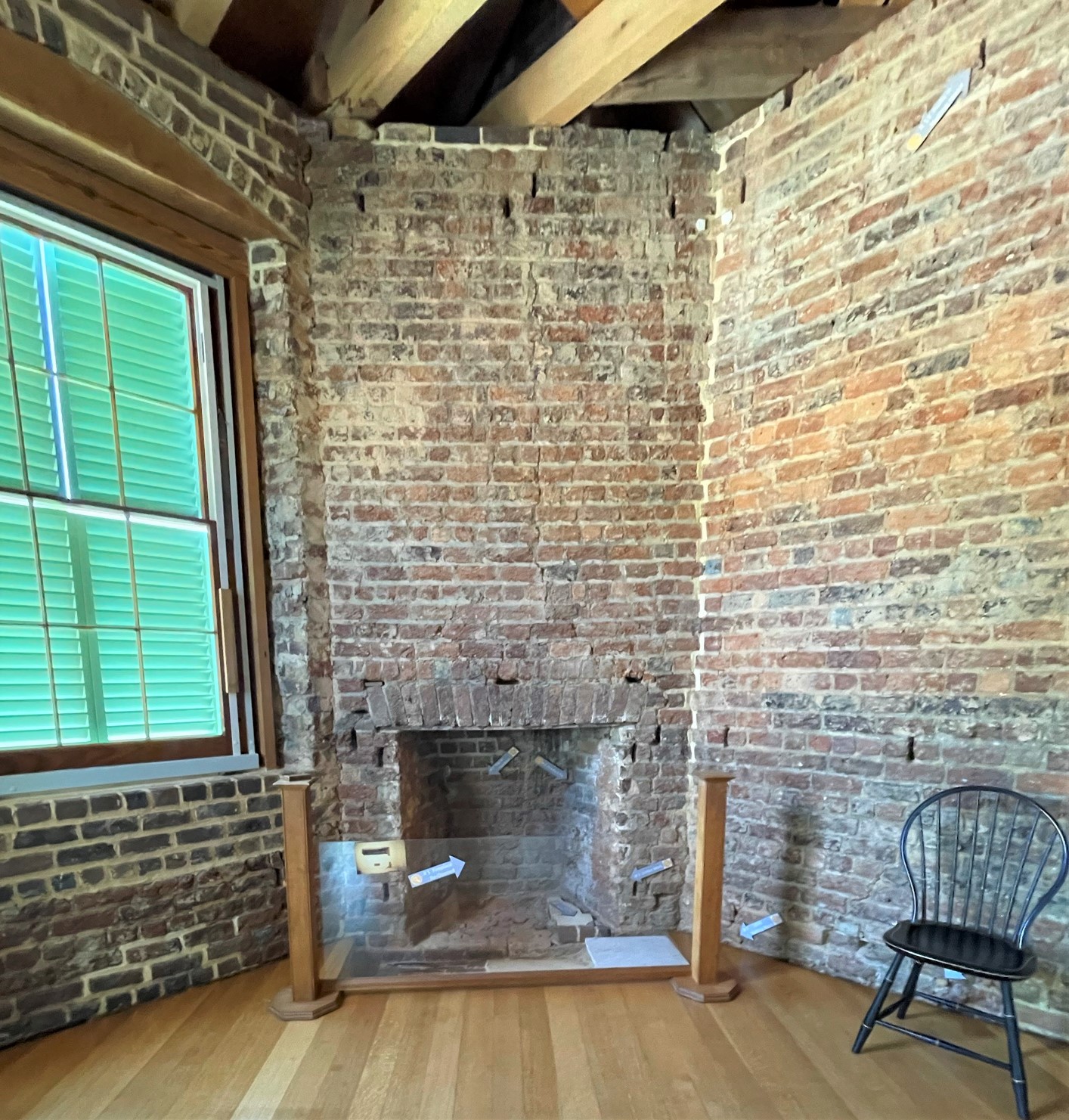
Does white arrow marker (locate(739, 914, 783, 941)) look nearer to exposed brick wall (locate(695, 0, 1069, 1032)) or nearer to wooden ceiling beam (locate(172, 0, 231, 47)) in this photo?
exposed brick wall (locate(695, 0, 1069, 1032))

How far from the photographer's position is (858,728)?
221cm

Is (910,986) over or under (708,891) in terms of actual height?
under

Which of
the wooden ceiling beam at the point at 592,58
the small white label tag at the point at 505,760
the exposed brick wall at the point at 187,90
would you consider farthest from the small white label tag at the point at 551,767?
the wooden ceiling beam at the point at 592,58

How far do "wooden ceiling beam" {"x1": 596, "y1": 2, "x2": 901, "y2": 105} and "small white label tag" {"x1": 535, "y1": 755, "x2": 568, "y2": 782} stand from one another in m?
2.98

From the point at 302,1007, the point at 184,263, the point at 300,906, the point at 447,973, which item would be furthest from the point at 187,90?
the point at 447,973

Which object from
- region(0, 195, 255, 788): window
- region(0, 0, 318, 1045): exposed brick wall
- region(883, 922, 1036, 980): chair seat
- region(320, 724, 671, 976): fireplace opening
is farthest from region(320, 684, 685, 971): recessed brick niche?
region(883, 922, 1036, 980): chair seat

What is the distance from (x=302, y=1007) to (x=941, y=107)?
12.5 feet

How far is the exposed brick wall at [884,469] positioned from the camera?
1858 millimetres

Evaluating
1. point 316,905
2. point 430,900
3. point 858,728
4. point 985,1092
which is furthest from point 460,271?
point 985,1092

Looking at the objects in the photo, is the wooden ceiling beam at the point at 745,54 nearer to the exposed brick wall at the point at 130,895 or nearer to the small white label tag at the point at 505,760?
the small white label tag at the point at 505,760

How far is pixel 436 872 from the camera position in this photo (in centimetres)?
239

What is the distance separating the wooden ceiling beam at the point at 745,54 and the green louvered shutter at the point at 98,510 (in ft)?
6.89

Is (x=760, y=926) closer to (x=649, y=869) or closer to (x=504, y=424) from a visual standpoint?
(x=649, y=869)

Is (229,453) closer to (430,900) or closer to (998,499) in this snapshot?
(430,900)
